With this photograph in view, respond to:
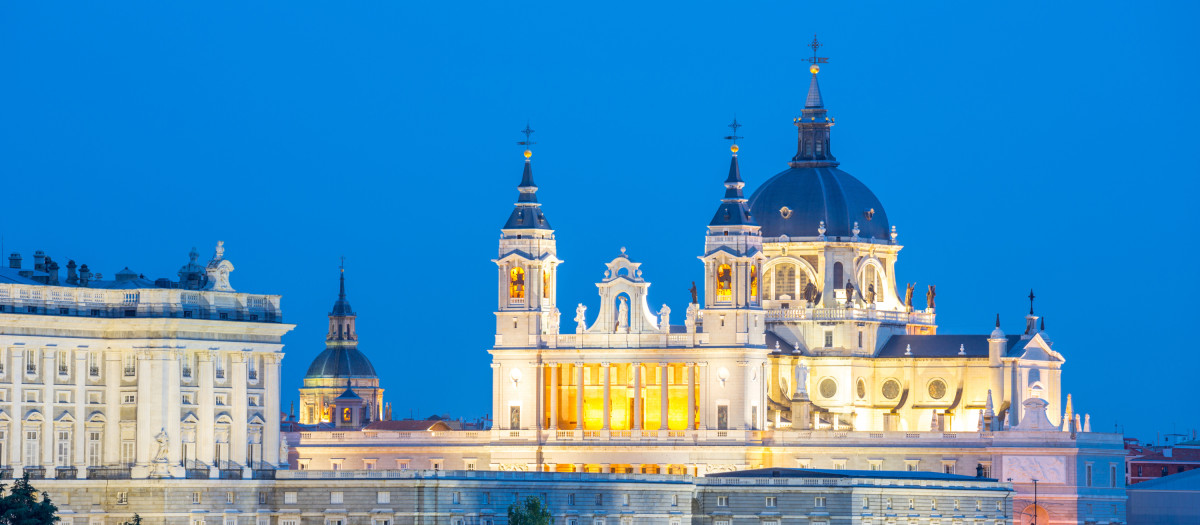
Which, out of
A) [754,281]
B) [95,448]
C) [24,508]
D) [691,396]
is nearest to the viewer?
[24,508]

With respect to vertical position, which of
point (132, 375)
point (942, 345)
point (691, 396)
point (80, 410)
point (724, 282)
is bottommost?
point (80, 410)

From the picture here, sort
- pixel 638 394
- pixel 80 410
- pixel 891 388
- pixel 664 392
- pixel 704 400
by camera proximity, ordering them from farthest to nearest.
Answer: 1. pixel 891 388
2. pixel 638 394
3. pixel 664 392
4. pixel 704 400
5. pixel 80 410

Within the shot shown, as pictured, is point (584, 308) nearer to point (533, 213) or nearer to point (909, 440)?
point (533, 213)

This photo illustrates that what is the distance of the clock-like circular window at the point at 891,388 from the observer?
16512 cm

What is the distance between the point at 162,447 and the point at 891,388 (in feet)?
181

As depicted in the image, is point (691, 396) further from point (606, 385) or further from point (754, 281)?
point (754, 281)

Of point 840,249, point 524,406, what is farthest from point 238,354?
point 840,249

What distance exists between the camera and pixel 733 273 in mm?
157750

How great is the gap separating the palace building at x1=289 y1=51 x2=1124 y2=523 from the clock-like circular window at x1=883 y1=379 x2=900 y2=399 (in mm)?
67

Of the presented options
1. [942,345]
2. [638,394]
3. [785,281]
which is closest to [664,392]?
[638,394]

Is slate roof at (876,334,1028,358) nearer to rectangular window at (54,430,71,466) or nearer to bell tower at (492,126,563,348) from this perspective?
bell tower at (492,126,563,348)

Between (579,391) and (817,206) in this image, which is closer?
(579,391)

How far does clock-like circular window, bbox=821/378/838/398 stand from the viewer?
165 metres

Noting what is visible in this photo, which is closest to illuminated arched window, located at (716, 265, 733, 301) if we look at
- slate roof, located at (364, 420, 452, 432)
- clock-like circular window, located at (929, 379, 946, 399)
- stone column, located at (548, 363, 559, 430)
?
stone column, located at (548, 363, 559, 430)
